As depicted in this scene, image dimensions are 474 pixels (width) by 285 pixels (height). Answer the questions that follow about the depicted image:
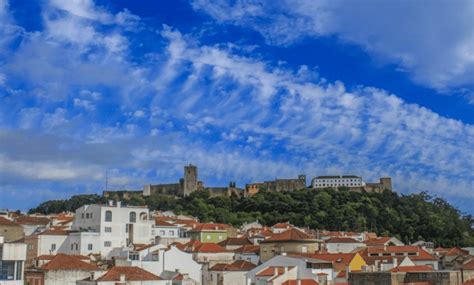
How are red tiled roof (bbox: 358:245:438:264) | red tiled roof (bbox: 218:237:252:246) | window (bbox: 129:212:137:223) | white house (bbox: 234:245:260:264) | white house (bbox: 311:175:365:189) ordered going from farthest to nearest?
1. white house (bbox: 311:175:365:189)
2. red tiled roof (bbox: 218:237:252:246)
3. window (bbox: 129:212:137:223)
4. red tiled roof (bbox: 358:245:438:264)
5. white house (bbox: 234:245:260:264)

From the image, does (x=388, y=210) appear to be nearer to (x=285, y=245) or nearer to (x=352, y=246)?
(x=352, y=246)

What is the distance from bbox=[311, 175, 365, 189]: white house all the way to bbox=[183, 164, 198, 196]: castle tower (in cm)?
2872

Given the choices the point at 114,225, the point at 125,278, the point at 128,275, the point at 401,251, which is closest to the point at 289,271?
the point at 128,275

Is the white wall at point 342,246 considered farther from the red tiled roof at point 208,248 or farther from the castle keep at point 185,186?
the castle keep at point 185,186

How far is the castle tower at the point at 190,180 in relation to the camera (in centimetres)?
13975

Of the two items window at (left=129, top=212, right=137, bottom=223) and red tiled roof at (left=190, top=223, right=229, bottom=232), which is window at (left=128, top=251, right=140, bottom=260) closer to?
window at (left=129, top=212, right=137, bottom=223)

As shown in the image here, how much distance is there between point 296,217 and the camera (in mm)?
98938

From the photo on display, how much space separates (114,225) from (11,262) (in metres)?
29.1

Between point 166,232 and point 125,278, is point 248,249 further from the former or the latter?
point 125,278

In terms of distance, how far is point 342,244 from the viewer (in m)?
67.5

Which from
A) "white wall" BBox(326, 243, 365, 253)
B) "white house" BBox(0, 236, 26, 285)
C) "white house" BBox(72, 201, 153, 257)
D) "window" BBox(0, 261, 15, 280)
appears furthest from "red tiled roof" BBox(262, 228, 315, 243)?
"window" BBox(0, 261, 15, 280)

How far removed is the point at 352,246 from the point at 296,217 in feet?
105

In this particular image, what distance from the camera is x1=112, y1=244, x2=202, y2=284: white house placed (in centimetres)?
4609

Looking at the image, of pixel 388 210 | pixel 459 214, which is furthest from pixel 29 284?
pixel 459 214
